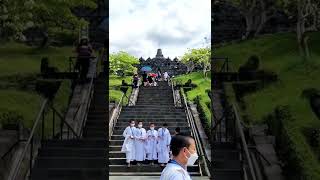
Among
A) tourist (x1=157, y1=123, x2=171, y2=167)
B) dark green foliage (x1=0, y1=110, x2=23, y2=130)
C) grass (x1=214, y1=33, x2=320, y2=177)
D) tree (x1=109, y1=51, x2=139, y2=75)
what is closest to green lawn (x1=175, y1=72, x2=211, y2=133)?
tourist (x1=157, y1=123, x2=171, y2=167)

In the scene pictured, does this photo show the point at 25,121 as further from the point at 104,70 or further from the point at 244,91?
the point at 244,91

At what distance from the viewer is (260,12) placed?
55.5 ft

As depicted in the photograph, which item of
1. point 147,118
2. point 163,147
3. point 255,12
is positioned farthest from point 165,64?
point 163,147

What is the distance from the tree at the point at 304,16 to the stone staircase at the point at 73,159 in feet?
16.5

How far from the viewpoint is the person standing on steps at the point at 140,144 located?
49.6 feet

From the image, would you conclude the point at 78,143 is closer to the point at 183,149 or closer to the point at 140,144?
the point at 140,144

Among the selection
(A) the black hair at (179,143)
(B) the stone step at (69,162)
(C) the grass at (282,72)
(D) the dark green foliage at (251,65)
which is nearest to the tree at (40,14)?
(B) the stone step at (69,162)

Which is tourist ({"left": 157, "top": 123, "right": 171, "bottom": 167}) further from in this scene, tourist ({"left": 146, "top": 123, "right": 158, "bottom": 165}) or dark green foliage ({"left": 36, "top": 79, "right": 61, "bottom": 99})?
dark green foliage ({"left": 36, "top": 79, "right": 61, "bottom": 99})

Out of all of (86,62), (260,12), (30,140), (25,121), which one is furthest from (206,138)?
(30,140)

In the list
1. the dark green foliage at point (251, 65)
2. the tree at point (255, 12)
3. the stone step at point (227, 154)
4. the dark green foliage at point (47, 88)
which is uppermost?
the tree at point (255, 12)

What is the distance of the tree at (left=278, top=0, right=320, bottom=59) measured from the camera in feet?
46.0

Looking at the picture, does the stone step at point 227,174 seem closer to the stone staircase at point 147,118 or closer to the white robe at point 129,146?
the stone staircase at point 147,118

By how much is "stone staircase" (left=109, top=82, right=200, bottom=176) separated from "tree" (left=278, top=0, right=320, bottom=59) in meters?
4.10

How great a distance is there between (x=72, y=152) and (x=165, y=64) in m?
51.7
